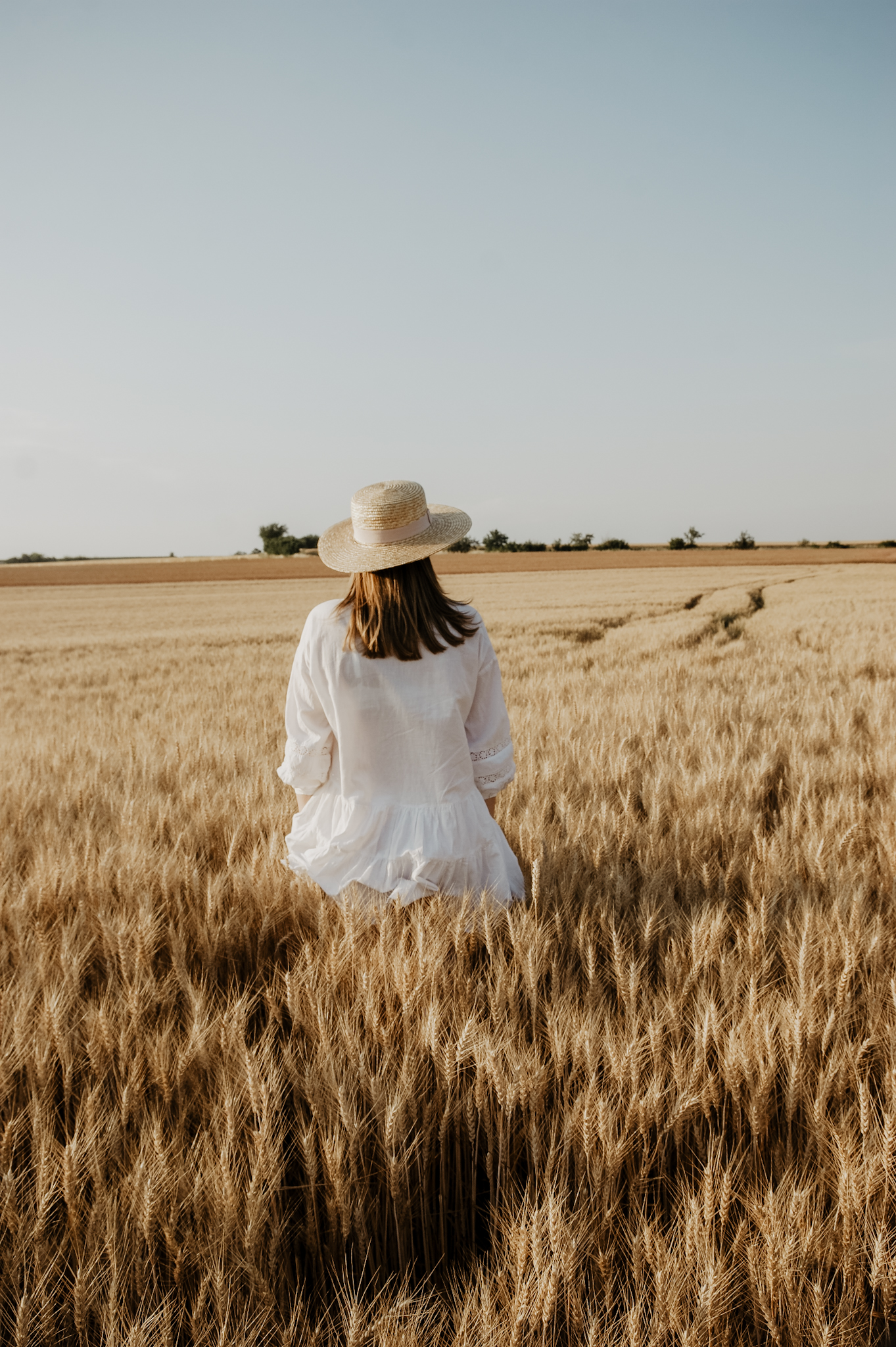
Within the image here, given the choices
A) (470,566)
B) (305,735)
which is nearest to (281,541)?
(470,566)

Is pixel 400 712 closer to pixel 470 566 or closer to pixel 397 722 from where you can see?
pixel 397 722

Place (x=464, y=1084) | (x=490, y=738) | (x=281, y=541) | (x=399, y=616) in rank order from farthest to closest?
(x=281, y=541) → (x=490, y=738) → (x=399, y=616) → (x=464, y=1084)

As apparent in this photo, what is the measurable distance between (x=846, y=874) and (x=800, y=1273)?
136 cm

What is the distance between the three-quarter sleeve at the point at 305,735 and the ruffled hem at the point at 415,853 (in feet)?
0.39

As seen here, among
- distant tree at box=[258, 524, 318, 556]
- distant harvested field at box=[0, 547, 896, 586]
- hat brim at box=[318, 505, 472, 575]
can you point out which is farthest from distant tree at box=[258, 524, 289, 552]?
hat brim at box=[318, 505, 472, 575]

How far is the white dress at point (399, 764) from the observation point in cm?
193

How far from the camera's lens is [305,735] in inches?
83.7

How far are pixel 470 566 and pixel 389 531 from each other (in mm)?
50355

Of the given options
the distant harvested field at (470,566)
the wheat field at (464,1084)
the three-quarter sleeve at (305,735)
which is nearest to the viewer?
the wheat field at (464,1084)

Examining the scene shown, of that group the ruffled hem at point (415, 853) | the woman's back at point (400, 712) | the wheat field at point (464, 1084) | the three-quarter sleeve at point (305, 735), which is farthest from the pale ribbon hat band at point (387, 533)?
the wheat field at point (464, 1084)

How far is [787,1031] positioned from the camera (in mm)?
1282

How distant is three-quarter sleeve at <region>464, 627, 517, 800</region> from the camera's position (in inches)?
83.6

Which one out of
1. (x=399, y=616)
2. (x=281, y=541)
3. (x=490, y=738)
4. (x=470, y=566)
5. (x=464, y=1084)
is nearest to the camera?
(x=464, y=1084)

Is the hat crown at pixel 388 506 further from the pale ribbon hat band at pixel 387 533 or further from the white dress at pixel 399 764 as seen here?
the white dress at pixel 399 764
